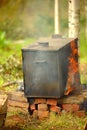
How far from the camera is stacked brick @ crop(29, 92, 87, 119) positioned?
24.3ft

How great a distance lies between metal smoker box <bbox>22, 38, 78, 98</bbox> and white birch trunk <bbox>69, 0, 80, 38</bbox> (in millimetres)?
1655

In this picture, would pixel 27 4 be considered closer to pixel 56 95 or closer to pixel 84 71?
pixel 84 71

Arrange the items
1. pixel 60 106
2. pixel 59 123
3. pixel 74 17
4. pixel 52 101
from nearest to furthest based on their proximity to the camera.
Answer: pixel 59 123 < pixel 52 101 < pixel 60 106 < pixel 74 17

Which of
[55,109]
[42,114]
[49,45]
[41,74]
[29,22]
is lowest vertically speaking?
[42,114]

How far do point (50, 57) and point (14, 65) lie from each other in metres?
3.84

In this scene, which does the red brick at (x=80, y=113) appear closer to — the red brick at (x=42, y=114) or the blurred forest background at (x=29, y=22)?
the red brick at (x=42, y=114)

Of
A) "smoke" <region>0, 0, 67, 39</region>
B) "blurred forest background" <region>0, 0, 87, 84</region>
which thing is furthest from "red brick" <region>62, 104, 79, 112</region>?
"smoke" <region>0, 0, 67, 39</region>

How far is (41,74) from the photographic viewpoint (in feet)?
23.6

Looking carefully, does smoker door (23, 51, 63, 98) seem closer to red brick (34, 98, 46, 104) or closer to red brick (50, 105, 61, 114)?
red brick (34, 98, 46, 104)

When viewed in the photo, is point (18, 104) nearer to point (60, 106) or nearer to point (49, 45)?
point (60, 106)

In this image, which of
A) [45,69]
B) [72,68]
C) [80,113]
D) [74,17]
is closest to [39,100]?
[45,69]

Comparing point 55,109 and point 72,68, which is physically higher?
point 72,68

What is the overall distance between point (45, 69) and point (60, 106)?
34.5 inches

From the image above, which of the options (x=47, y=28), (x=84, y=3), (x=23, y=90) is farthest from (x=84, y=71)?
(x=47, y=28)
